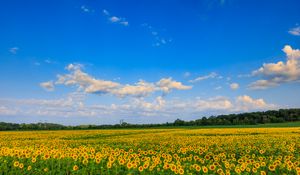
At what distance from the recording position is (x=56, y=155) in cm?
1246

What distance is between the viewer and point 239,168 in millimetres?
10062

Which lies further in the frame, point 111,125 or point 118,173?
point 111,125

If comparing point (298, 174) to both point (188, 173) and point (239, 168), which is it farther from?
point (188, 173)

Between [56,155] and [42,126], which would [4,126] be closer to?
[42,126]

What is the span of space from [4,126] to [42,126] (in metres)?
12.8

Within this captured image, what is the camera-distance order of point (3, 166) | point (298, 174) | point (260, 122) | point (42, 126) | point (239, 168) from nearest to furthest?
point (298, 174)
point (239, 168)
point (3, 166)
point (42, 126)
point (260, 122)

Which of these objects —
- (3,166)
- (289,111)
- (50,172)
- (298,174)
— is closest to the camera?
(298,174)

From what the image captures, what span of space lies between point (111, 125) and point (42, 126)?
17.5 meters

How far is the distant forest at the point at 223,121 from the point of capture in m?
85.5

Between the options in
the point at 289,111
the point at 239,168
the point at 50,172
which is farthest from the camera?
the point at 289,111

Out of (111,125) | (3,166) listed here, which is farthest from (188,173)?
(111,125)

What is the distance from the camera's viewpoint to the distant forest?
281 feet

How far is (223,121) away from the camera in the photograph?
93.5 m

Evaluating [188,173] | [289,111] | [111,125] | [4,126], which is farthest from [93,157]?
[289,111]
